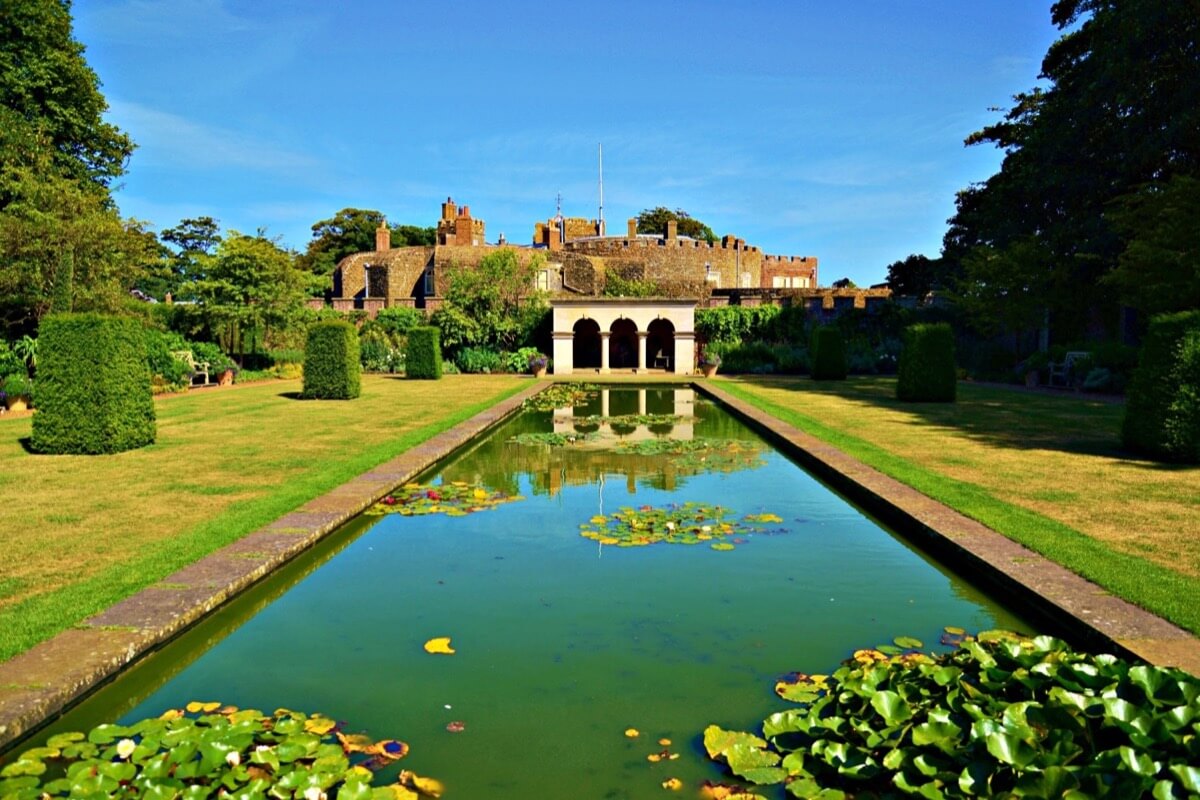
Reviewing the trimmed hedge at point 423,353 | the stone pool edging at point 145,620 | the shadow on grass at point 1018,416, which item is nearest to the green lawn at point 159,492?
the stone pool edging at point 145,620

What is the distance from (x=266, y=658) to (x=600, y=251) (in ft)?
137

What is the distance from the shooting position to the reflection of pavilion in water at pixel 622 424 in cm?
1229

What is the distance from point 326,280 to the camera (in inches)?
1097

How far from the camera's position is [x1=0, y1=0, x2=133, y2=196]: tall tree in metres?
21.1

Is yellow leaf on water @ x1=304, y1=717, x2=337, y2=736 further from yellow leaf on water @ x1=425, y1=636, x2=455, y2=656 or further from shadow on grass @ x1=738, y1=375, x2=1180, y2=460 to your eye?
shadow on grass @ x1=738, y1=375, x2=1180, y2=460

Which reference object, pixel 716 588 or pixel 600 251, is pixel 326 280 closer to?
pixel 600 251

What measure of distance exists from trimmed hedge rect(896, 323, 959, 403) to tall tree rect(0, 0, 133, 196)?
67.7 feet

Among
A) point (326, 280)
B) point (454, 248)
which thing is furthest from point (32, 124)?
point (454, 248)

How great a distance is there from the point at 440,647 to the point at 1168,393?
8410 mm

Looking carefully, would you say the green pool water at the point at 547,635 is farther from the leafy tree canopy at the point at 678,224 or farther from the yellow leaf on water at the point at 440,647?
the leafy tree canopy at the point at 678,224

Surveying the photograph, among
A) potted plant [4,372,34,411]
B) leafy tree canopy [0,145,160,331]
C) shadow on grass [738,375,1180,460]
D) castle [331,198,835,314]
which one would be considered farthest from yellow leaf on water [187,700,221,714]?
castle [331,198,835,314]

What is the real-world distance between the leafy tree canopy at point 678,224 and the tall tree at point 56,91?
43850mm

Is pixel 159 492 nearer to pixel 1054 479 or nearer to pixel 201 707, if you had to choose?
pixel 201 707

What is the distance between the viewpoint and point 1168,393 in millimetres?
8922
